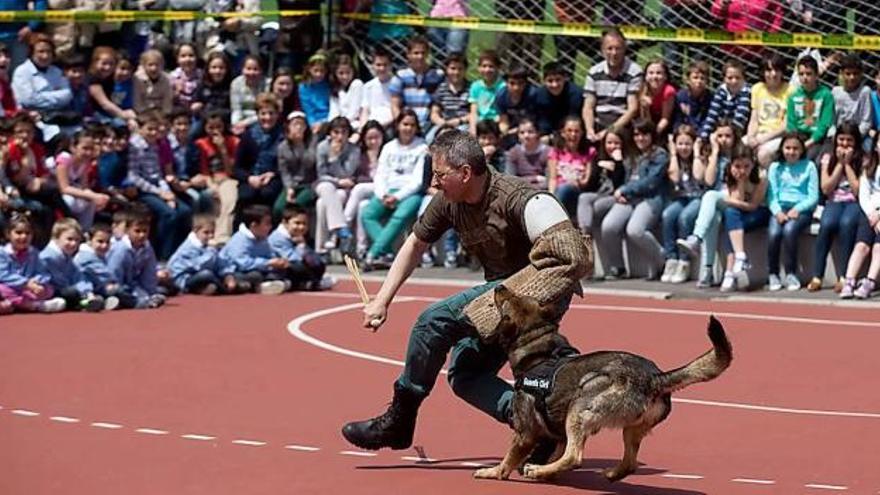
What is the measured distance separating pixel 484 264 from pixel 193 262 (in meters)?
7.87

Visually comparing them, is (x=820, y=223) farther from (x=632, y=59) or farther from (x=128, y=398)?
(x=128, y=398)

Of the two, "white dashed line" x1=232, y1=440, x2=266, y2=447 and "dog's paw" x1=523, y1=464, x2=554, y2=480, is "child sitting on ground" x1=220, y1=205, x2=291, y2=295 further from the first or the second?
"dog's paw" x1=523, y1=464, x2=554, y2=480

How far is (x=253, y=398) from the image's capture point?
11.2 meters

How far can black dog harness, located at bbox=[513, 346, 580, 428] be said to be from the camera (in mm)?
8531

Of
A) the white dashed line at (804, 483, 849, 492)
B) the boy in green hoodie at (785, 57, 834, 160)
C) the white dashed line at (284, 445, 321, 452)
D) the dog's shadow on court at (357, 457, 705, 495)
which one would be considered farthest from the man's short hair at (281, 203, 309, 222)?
the white dashed line at (804, 483, 849, 492)

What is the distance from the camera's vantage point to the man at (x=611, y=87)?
18.3 metres

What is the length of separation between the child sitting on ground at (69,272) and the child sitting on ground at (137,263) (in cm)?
28

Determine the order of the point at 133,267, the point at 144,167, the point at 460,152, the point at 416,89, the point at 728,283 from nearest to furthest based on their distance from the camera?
the point at 460,152 → the point at 133,267 → the point at 728,283 → the point at 144,167 → the point at 416,89

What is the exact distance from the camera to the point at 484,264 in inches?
357

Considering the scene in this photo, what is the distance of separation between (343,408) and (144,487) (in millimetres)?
2395

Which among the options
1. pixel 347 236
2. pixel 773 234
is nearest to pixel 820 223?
pixel 773 234

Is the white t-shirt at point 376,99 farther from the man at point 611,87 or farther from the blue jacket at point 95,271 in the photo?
the blue jacket at point 95,271

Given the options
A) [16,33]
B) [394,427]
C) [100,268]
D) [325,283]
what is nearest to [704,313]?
[325,283]

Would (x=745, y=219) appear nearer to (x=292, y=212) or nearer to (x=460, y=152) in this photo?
(x=292, y=212)
